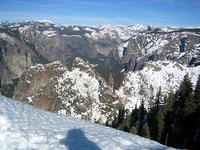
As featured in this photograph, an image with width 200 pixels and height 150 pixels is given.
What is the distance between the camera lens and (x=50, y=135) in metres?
9.02

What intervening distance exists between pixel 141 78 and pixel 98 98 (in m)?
46.5

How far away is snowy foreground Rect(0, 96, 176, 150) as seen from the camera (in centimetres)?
814

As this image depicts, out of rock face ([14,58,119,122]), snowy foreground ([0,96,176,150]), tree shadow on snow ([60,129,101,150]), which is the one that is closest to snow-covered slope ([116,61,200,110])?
rock face ([14,58,119,122])

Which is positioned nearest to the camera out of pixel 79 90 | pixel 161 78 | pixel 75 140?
pixel 75 140

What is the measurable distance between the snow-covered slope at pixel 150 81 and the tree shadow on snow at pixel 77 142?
499ft

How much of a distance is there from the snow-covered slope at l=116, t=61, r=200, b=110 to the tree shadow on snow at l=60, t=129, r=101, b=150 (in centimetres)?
15217

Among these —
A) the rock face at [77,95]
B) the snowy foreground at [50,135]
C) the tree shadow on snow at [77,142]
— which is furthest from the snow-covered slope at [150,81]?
the tree shadow on snow at [77,142]

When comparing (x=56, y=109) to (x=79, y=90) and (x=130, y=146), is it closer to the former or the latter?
(x=79, y=90)

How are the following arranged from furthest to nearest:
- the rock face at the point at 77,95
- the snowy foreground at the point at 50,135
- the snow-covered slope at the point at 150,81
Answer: the snow-covered slope at the point at 150,81
the rock face at the point at 77,95
the snowy foreground at the point at 50,135

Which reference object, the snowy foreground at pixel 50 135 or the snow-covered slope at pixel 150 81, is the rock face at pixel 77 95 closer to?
the snow-covered slope at pixel 150 81

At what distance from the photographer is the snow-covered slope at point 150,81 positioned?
16925 cm

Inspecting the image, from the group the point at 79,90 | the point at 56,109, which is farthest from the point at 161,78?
the point at 56,109

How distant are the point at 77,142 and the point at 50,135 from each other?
133 cm

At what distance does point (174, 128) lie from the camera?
43.8 meters
